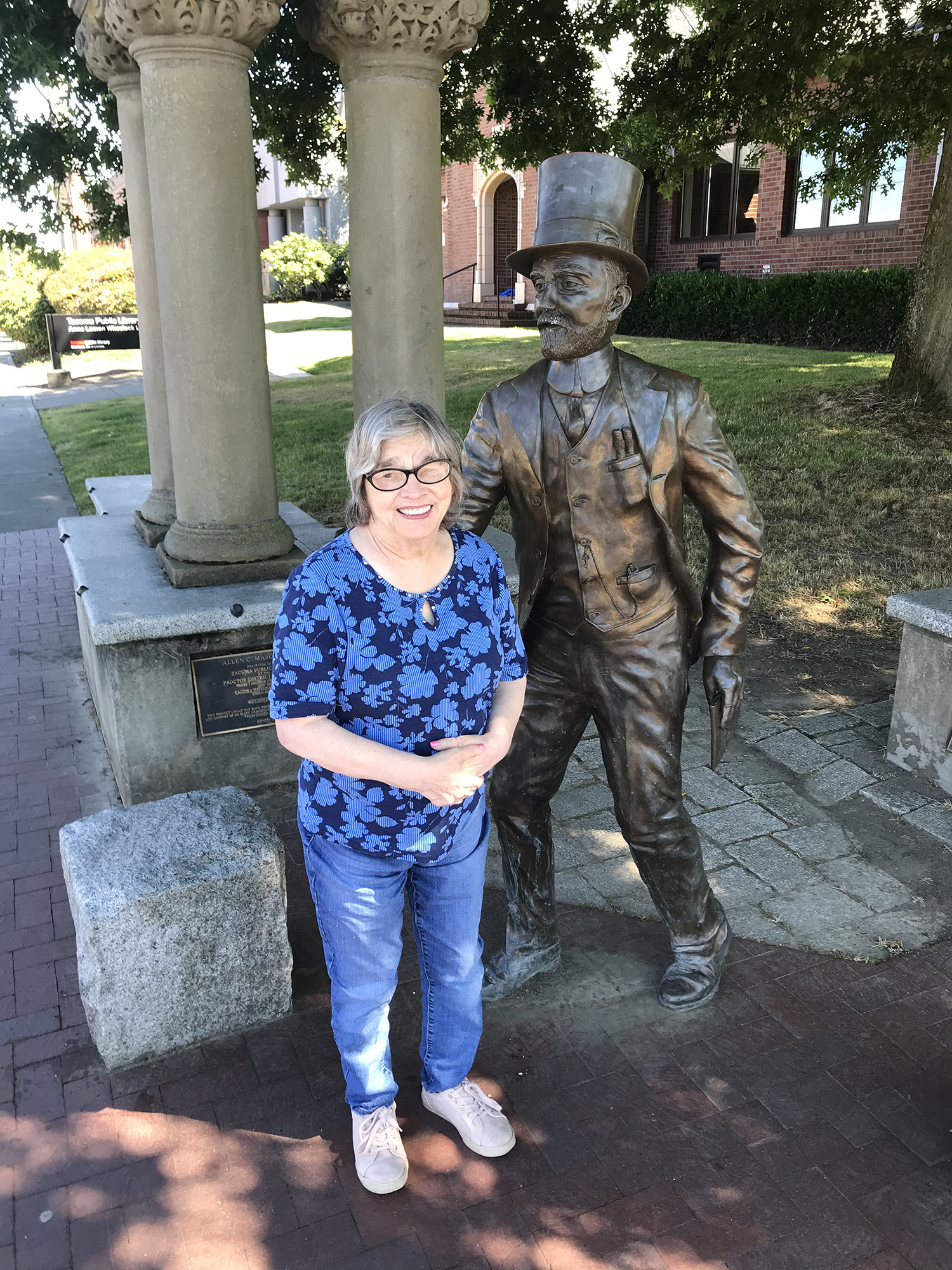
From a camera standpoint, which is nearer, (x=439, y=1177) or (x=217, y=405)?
(x=439, y=1177)

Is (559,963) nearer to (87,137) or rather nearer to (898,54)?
(87,137)

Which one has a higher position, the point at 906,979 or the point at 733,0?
the point at 733,0

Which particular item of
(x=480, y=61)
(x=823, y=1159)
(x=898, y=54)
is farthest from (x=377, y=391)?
(x=898, y=54)

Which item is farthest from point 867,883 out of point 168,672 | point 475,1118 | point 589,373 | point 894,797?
point 168,672

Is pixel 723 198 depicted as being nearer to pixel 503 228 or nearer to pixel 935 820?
pixel 503 228

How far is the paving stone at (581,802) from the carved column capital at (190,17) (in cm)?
390

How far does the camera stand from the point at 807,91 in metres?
11.3

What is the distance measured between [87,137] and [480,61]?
337 centimetres

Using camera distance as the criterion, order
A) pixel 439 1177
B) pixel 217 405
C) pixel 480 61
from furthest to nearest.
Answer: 1. pixel 480 61
2. pixel 217 405
3. pixel 439 1177

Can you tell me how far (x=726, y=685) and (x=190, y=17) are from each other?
12.5 feet

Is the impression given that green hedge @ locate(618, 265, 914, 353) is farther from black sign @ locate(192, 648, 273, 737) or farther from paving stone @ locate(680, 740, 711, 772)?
black sign @ locate(192, 648, 273, 737)

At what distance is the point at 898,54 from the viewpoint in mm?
9852

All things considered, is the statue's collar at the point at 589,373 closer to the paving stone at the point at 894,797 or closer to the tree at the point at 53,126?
the paving stone at the point at 894,797

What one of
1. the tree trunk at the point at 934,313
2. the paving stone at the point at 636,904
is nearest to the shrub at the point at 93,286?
the tree trunk at the point at 934,313
